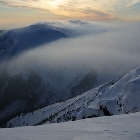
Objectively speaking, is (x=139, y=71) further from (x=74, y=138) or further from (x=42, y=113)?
(x=42, y=113)

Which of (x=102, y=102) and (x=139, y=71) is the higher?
(x=139, y=71)

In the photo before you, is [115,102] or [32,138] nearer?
[32,138]

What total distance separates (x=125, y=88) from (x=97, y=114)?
553 inches

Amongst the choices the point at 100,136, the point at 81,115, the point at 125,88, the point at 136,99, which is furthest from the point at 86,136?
the point at 81,115

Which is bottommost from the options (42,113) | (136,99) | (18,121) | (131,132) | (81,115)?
(18,121)

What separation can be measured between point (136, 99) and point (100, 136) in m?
37.8

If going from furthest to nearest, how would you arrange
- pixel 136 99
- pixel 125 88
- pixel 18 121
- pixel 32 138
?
pixel 18 121
pixel 125 88
pixel 136 99
pixel 32 138

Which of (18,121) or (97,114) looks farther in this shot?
(18,121)

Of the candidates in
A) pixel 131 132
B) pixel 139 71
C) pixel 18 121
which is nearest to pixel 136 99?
pixel 139 71

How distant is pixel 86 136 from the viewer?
34.0ft

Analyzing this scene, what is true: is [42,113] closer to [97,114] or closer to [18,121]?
[18,121]

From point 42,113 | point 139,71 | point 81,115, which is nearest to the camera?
point 81,115

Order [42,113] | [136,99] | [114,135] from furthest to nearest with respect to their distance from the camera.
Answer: [42,113]
[136,99]
[114,135]

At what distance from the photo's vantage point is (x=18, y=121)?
615 ft
